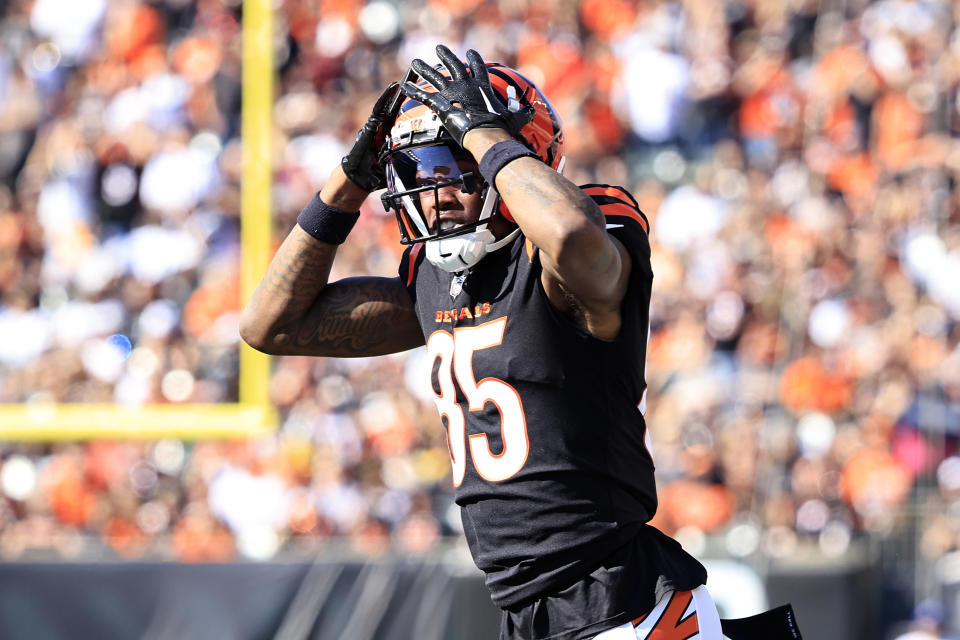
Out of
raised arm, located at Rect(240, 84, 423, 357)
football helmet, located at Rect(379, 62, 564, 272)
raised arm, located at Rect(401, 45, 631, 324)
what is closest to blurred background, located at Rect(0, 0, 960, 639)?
raised arm, located at Rect(240, 84, 423, 357)

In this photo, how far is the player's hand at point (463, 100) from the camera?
2430mm

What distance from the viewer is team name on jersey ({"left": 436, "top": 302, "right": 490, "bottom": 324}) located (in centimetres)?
253

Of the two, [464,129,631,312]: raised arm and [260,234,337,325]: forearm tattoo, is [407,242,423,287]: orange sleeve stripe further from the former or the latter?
[464,129,631,312]: raised arm

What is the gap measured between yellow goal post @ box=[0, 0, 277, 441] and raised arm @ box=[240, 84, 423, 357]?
3925mm

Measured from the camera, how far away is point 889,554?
19.3ft

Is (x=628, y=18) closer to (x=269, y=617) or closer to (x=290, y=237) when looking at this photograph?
(x=269, y=617)

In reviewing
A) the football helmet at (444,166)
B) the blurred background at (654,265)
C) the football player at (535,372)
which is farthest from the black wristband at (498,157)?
the blurred background at (654,265)

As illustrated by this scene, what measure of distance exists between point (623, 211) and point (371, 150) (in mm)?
651

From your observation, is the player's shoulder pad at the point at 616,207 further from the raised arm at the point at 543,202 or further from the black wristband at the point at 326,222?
the black wristband at the point at 326,222

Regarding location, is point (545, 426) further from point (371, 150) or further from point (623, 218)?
point (371, 150)

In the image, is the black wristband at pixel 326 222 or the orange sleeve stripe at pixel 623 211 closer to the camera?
the orange sleeve stripe at pixel 623 211

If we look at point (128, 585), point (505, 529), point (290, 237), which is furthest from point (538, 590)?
point (128, 585)

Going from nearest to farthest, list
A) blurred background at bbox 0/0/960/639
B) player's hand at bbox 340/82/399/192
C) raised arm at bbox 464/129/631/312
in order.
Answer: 1. raised arm at bbox 464/129/631/312
2. player's hand at bbox 340/82/399/192
3. blurred background at bbox 0/0/960/639

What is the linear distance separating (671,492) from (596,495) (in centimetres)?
455
